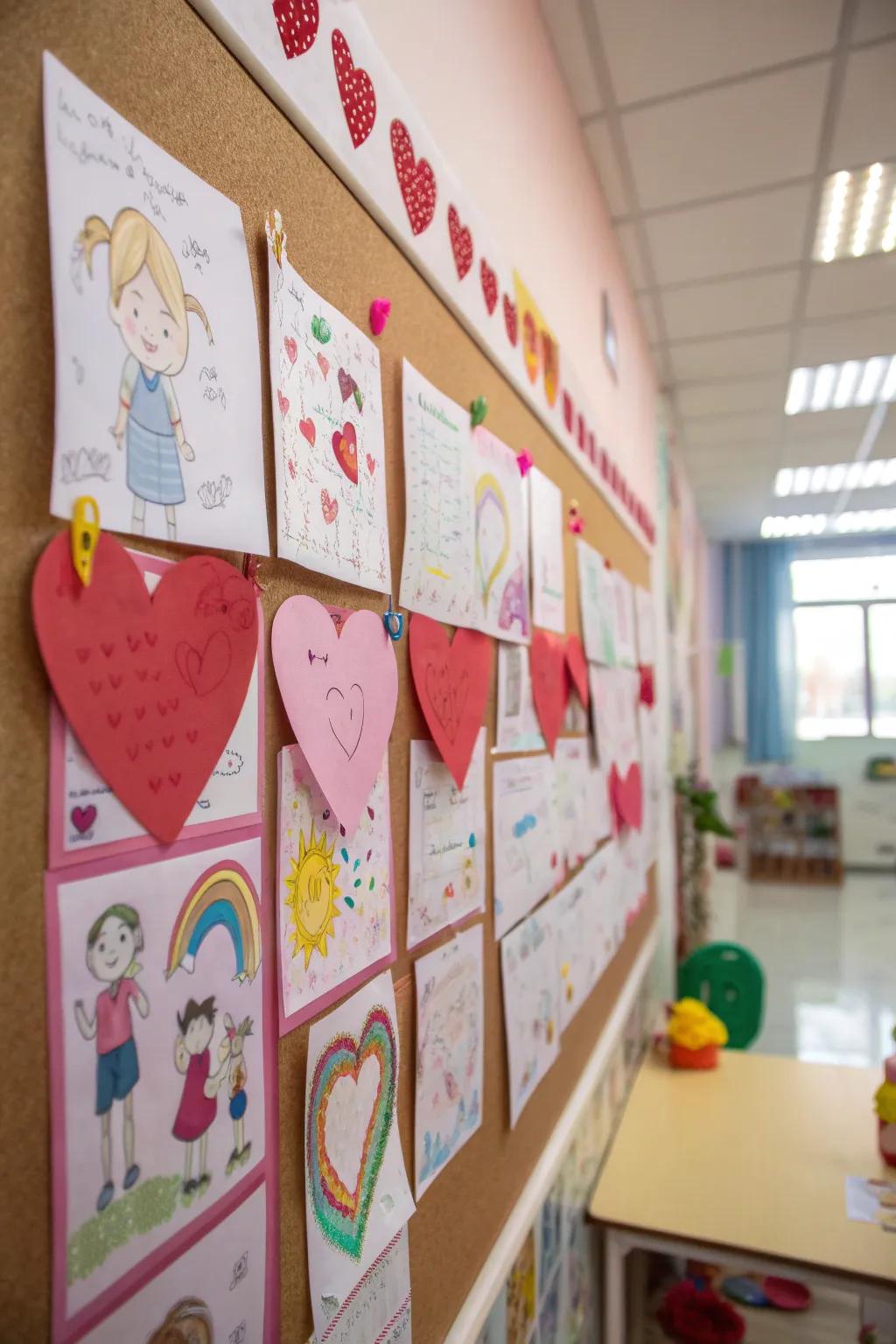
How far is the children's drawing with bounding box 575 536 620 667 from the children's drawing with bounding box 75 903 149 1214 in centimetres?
106

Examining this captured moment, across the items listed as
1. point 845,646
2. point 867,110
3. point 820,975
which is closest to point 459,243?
point 867,110

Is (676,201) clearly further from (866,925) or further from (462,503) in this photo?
(866,925)

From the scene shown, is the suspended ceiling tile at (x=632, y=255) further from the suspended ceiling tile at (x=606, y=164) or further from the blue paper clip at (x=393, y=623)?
the blue paper clip at (x=393, y=623)

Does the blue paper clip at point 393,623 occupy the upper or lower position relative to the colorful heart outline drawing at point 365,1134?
upper

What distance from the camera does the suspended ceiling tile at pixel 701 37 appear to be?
144cm

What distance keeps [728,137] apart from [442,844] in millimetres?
1796

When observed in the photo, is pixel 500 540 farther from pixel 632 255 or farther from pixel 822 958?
pixel 822 958

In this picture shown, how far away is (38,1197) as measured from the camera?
0.34 m

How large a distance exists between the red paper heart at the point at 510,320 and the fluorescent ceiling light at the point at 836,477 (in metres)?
3.91

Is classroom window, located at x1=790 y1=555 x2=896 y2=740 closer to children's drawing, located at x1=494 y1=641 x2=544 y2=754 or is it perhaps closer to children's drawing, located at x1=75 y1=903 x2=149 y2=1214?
children's drawing, located at x1=494 y1=641 x2=544 y2=754

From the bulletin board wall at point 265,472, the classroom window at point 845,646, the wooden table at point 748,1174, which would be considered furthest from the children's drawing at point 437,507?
the classroom window at point 845,646

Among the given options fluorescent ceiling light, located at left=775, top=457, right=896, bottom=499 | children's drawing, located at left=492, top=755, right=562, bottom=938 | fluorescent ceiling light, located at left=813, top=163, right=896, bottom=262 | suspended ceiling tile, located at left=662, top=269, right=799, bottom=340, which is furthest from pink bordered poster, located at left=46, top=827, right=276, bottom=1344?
fluorescent ceiling light, located at left=775, top=457, right=896, bottom=499

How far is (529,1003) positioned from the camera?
102 cm

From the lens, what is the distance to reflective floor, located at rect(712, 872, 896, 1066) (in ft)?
10.5
